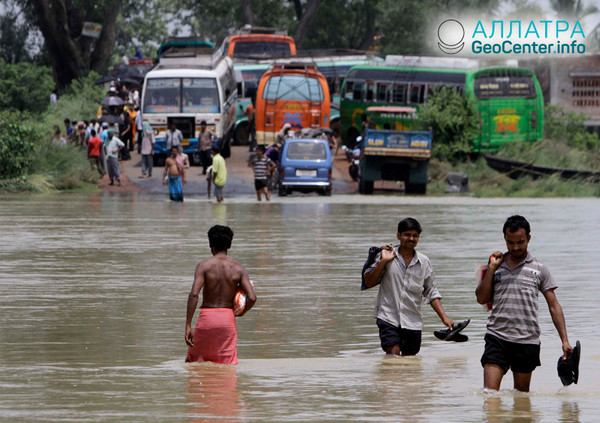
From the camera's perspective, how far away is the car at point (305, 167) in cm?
3562

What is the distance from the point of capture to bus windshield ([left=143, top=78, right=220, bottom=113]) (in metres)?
41.6

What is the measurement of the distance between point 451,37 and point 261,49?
11772 millimetres

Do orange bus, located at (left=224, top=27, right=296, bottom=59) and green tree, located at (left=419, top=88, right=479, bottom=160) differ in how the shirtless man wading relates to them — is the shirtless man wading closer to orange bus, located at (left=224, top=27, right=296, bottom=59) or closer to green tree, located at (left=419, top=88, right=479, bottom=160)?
green tree, located at (left=419, top=88, right=479, bottom=160)

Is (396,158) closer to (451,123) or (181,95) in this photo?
(451,123)

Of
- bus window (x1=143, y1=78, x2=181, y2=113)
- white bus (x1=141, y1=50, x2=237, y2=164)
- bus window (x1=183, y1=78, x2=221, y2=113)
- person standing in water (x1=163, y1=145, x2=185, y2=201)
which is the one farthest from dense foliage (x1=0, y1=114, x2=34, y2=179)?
bus window (x1=183, y1=78, x2=221, y2=113)

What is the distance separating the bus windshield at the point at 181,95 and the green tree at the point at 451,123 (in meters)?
6.82

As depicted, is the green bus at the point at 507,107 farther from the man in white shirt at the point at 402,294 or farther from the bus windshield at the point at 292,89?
the man in white shirt at the point at 402,294

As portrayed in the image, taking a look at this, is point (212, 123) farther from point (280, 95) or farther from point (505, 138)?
point (505, 138)

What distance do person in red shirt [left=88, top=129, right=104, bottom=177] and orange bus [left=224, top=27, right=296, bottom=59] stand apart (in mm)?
12890

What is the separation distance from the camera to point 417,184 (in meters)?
38.0

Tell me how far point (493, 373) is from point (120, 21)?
96.7m

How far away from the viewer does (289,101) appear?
4256 centimetres

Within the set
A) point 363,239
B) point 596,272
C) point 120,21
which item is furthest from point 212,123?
point 120,21

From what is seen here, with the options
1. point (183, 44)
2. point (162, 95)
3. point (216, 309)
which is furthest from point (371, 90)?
point (216, 309)
